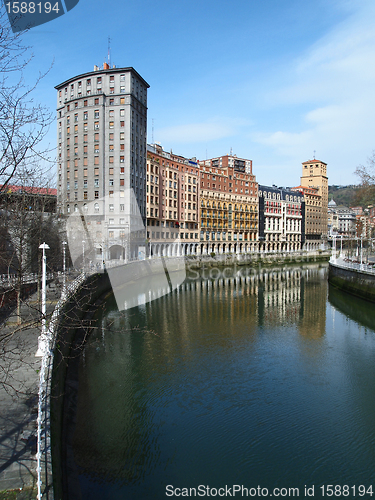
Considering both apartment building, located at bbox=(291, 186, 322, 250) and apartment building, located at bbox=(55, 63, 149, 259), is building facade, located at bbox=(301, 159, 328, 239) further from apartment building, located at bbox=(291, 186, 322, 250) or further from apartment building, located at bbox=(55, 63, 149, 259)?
apartment building, located at bbox=(55, 63, 149, 259)

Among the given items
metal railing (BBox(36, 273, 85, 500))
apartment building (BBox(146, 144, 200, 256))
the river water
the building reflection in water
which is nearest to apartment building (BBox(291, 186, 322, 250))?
apartment building (BBox(146, 144, 200, 256))

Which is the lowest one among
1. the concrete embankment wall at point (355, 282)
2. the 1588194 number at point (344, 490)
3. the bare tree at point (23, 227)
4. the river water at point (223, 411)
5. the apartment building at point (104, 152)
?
the 1588194 number at point (344, 490)

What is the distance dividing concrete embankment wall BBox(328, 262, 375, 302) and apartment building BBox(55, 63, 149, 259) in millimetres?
31568

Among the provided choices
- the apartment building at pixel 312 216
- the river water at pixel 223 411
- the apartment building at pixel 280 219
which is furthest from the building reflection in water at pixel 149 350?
the apartment building at pixel 312 216

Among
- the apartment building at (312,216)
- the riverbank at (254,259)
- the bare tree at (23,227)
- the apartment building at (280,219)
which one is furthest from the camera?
the apartment building at (312,216)

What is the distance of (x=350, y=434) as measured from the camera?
13242 millimetres

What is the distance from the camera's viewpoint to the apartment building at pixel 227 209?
86125 millimetres

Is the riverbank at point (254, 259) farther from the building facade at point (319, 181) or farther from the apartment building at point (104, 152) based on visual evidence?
the building facade at point (319, 181)

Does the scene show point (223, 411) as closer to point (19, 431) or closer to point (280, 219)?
point (19, 431)

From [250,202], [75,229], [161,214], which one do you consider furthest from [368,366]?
[250,202]

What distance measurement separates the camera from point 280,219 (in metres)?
115

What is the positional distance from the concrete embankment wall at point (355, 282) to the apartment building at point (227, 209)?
39.6 m

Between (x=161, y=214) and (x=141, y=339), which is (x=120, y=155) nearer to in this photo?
(x=161, y=214)

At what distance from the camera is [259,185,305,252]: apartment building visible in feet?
350
